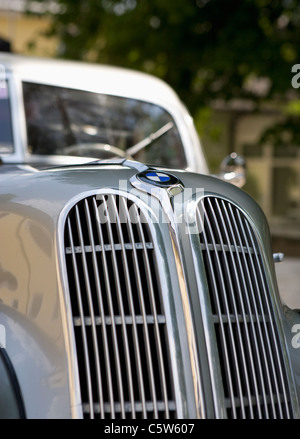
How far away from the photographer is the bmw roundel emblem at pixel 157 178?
2443 millimetres

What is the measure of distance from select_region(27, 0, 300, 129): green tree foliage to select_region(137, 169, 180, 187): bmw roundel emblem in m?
8.53

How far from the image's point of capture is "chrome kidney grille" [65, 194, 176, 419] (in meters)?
2.17

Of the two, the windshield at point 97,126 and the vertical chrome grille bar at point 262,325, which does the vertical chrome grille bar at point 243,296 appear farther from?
the windshield at point 97,126

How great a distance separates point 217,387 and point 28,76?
224cm

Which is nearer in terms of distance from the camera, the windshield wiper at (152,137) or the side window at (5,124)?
the side window at (5,124)

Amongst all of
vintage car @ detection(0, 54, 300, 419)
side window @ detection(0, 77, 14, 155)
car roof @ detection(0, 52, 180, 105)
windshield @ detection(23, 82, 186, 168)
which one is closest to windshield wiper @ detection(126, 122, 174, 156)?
windshield @ detection(23, 82, 186, 168)

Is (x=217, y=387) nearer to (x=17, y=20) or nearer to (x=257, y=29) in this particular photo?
(x=257, y=29)

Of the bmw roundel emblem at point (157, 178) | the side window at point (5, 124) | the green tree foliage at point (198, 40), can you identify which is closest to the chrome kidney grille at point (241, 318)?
the bmw roundel emblem at point (157, 178)

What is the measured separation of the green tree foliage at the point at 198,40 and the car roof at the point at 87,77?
6562mm

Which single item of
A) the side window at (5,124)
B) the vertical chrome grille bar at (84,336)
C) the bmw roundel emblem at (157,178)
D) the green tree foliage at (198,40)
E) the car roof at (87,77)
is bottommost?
the vertical chrome grille bar at (84,336)

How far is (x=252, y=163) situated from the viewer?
21688 millimetres

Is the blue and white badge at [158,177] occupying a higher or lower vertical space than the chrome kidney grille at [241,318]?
higher

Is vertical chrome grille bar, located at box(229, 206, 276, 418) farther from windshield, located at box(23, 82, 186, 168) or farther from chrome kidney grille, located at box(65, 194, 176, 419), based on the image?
windshield, located at box(23, 82, 186, 168)

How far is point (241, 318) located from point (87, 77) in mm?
2183
